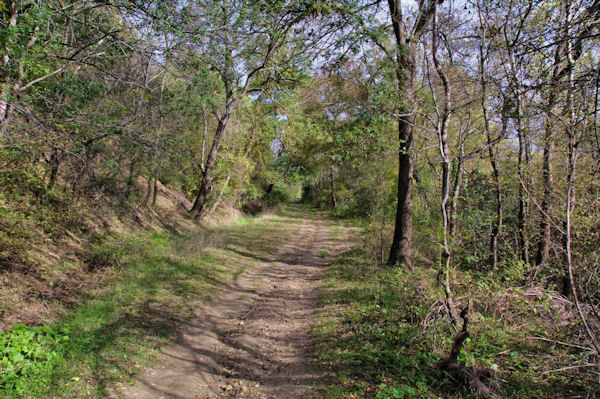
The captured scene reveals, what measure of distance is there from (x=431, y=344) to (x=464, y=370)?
3.01 ft

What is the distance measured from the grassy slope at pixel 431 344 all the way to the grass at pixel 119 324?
110 inches

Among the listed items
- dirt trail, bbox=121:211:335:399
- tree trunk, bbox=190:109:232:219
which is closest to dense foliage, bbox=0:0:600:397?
dirt trail, bbox=121:211:335:399

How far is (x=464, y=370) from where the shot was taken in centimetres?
383

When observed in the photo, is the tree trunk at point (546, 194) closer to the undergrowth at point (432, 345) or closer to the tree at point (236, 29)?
the undergrowth at point (432, 345)

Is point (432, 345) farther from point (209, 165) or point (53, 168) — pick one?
point (209, 165)

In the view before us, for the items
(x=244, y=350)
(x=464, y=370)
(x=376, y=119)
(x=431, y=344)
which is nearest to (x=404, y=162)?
(x=376, y=119)

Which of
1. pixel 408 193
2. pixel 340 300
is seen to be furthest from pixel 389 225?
pixel 340 300

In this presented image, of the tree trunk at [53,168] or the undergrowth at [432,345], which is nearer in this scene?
the undergrowth at [432,345]

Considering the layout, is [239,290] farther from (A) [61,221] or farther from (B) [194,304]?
(A) [61,221]

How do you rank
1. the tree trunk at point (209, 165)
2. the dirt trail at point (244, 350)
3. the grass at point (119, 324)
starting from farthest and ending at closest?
the tree trunk at point (209, 165)
the dirt trail at point (244, 350)
the grass at point (119, 324)

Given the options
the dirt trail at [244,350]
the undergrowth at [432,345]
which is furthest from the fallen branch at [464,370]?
the dirt trail at [244,350]

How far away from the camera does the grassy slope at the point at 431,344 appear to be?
3.81 meters

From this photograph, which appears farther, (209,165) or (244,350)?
(209,165)

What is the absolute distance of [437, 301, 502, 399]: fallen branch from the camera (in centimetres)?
364
